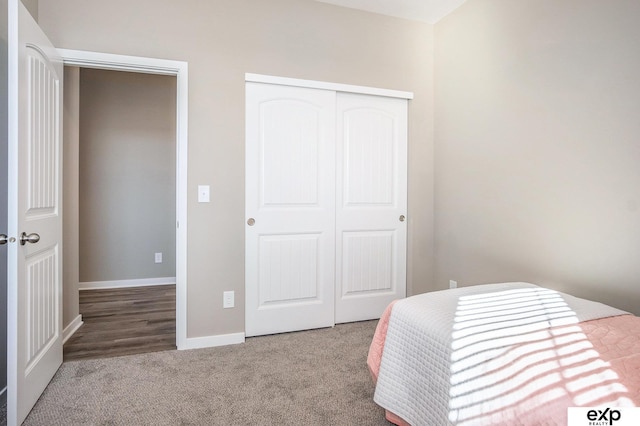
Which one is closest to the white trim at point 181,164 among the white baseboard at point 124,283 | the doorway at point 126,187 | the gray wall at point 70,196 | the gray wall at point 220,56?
the gray wall at point 220,56

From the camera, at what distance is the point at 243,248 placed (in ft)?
9.25

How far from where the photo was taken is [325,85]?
3.02 m

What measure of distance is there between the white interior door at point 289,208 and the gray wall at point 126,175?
237 cm

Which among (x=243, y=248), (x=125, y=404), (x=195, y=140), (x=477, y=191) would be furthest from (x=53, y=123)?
(x=477, y=191)

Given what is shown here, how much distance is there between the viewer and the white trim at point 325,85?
282cm

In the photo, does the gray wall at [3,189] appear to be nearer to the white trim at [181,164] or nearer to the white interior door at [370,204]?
the white trim at [181,164]

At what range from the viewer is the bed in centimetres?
104

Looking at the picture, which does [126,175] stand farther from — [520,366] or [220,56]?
[520,366]

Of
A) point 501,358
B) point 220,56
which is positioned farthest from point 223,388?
point 220,56

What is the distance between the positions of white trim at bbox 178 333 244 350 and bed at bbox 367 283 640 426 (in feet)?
4.40

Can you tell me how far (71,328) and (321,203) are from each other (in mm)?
2273

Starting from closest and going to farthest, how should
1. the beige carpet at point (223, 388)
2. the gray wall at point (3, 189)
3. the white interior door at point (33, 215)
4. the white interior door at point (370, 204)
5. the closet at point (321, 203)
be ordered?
the white interior door at point (33, 215), the beige carpet at point (223, 388), the gray wall at point (3, 189), the closet at point (321, 203), the white interior door at point (370, 204)

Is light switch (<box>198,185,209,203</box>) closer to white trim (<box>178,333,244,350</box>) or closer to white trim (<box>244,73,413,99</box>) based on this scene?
white trim (<box>244,73,413,99</box>)

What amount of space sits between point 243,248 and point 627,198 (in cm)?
240
